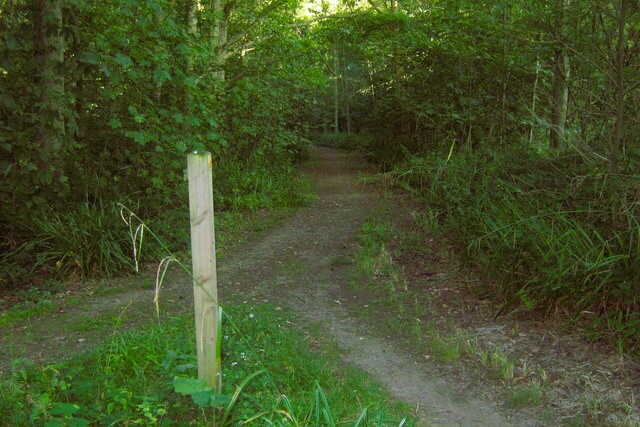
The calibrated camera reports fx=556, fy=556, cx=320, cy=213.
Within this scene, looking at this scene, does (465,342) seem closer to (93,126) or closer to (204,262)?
(204,262)

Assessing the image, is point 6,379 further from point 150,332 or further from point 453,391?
point 453,391

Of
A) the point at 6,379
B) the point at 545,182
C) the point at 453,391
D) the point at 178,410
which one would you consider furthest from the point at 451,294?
the point at 6,379

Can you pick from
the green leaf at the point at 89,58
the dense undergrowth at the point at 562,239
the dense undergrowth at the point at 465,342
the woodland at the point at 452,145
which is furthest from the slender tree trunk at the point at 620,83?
the green leaf at the point at 89,58

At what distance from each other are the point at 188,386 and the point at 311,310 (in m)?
2.85

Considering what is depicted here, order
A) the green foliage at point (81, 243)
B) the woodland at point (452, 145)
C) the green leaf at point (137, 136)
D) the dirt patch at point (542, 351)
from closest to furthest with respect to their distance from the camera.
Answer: the dirt patch at point (542, 351), the woodland at point (452, 145), the green foliage at point (81, 243), the green leaf at point (137, 136)

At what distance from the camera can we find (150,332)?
4.49m

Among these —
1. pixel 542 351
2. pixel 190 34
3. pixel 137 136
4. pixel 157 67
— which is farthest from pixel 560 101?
pixel 137 136

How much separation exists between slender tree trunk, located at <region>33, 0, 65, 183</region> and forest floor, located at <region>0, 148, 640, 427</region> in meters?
1.87

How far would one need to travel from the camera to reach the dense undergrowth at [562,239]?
4613 mm

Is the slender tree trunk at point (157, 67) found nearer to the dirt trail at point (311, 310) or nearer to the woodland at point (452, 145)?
the woodland at point (452, 145)

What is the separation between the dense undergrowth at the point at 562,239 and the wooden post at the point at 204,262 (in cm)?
316

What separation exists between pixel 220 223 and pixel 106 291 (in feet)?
12.0

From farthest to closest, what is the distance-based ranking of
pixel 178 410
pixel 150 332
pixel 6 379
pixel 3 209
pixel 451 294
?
pixel 3 209
pixel 451 294
pixel 150 332
pixel 6 379
pixel 178 410

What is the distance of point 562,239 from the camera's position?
16.5ft
